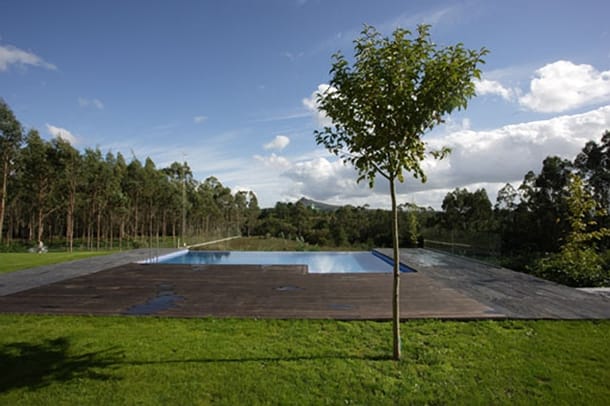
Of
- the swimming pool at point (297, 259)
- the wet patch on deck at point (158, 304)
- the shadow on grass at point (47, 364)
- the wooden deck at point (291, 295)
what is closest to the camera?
the shadow on grass at point (47, 364)

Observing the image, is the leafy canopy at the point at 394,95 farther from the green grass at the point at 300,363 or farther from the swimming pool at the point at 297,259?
the swimming pool at the point at 297,259

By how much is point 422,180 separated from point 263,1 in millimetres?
6717

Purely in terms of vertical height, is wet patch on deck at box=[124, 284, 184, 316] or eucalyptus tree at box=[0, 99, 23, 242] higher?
eucalyptus tree at box=[0, 99, 23, 242]

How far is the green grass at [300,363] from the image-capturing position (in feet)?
8.59

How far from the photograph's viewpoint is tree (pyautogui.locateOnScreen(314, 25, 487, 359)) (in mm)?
2889

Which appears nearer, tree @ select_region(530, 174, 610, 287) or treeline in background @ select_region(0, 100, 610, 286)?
tree @ select_region(530, 174, 610, 287)

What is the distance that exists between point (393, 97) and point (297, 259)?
12.7m

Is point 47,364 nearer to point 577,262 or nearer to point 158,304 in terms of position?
point 158,304

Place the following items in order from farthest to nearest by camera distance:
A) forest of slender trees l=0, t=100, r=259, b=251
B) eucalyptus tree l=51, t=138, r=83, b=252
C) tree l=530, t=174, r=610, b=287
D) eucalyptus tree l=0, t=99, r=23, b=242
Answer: forest of slender trees l=0, t=100, r=259, b=251 → eucalyptus tree l=51, t=138, r=83, b=252 → eucalyptus tree l=0, t=99, r=23, b=242 → tree l=530, t=174, r=610, b=287

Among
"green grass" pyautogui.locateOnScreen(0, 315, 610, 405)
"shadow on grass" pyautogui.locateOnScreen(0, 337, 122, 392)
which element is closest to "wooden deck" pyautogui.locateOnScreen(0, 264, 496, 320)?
"green grass" pyautogui.locateOnScreen(0, 315, 610, 405)

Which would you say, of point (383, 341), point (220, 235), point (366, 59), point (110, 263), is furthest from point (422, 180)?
point (220, 235)

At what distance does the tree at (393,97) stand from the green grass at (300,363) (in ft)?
1.97

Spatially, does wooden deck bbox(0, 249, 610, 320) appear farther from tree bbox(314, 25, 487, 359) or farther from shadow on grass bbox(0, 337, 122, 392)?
tree bbox(314, 25, 487, 359)

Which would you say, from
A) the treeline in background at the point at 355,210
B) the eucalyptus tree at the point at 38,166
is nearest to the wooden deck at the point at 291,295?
the treeline in background at the point at 355,210
